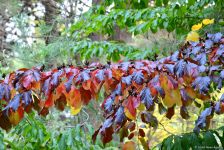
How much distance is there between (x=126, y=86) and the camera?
155 cm

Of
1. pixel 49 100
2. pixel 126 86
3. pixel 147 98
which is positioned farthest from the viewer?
pixel 49 100

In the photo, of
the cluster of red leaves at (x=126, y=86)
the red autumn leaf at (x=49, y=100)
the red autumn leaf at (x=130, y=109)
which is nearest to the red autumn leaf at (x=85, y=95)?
the cluster of red leaves at (x=126, y=86)

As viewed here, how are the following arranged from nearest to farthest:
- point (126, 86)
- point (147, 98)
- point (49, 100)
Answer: point (147, 98) → point (126, 86) → point (49, 100)

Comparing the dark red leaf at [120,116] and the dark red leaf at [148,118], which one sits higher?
the dark red leaf at [120,116]

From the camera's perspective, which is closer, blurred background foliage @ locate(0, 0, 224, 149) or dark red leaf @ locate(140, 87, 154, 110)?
dark red leaf @ locate(140, 87, 154, 110)

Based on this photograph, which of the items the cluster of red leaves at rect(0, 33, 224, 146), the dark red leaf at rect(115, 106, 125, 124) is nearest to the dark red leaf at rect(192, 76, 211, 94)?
the cluster of red leaves at rect(0, 33, 224, 146)

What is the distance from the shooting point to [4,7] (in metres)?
5.98

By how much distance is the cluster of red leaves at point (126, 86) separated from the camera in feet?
4.79

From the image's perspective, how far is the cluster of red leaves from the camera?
146cm

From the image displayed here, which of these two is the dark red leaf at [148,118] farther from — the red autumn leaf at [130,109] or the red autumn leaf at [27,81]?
the red autumn leaf at [27,81]

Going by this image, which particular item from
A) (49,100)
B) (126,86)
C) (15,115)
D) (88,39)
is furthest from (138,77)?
(88,39)

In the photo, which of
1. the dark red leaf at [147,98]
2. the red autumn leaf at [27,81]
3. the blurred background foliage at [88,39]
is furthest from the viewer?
the blurred background foliage at [88,39]

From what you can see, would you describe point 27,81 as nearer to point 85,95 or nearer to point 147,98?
point 85,95

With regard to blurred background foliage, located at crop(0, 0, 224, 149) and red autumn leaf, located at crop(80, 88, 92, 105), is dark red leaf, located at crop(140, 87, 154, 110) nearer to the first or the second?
red autumn leaf, located at crop(80, 88, 92, 105)
